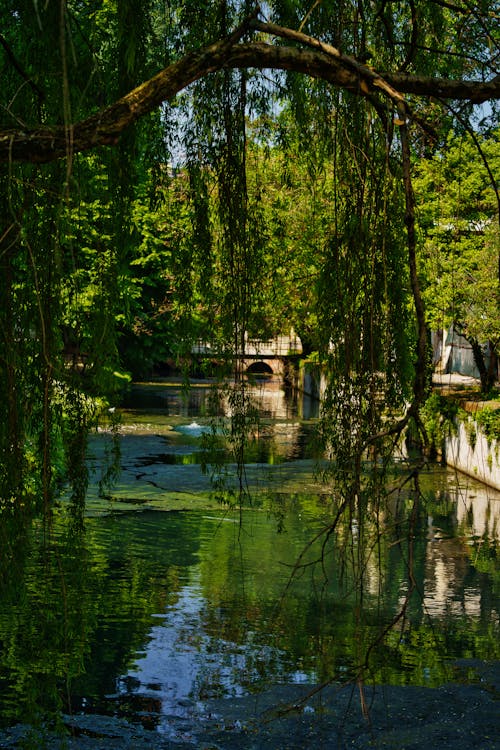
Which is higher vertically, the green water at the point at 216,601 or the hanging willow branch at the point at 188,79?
the hanging willow branch at the point at 188,79

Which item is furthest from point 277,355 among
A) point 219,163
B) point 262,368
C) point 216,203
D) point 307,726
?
point 219,163

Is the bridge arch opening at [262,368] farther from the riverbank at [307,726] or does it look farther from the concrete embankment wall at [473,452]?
the riverbank at [307,726]

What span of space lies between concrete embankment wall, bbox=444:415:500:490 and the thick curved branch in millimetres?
11561

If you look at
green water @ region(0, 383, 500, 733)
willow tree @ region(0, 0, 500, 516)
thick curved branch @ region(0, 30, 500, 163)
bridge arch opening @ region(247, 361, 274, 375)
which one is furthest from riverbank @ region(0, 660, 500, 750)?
bridge arch opening @ region(247, 361, 274, 375)

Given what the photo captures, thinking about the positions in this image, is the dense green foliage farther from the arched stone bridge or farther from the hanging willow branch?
the arched stone bridge

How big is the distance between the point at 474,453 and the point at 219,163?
12.4 meters

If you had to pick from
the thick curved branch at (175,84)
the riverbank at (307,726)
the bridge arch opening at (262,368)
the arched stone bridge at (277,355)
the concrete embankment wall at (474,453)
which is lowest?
the riverbank at (307,726)

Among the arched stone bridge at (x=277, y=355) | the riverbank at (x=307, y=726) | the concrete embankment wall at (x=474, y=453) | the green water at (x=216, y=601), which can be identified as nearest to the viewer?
the green water at (x=216, y=601)

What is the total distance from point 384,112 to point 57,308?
4.67ft

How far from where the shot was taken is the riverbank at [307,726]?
566cm

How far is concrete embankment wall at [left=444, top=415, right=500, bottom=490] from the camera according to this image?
49.6ft

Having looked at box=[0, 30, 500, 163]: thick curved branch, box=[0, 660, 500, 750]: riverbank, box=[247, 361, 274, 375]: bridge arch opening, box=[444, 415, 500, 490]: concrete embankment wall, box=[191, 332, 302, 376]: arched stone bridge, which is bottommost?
box=[0, 660, 500, 750]: riverbank

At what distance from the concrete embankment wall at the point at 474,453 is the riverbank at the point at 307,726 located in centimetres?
812

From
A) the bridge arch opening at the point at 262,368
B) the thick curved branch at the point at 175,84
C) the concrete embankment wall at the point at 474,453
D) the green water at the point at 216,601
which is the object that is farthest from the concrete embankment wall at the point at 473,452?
the bridge arch opening at the point at 262,368
